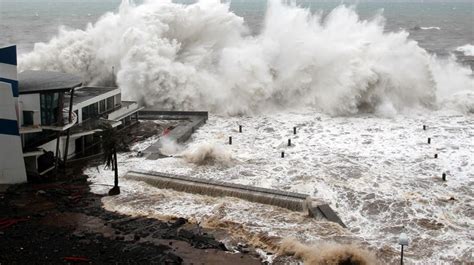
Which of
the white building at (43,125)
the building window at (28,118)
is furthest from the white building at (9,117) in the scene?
the building window at (28,118)

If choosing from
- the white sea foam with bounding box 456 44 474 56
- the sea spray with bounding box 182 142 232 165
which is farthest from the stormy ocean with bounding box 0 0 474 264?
the white sea foam with bounding box 456 44 474 56

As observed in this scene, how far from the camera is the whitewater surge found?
131 feet

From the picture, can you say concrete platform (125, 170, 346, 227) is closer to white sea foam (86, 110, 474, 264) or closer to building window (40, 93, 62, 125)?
white sea foam (86, 110, 474, 264)

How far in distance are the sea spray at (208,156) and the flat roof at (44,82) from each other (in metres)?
6.44

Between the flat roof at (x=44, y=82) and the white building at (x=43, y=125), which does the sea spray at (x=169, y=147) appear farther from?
the flat roof at (x=44, y=82)

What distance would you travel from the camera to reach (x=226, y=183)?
22.3 metres

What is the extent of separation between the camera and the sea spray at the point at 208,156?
87.0 feet

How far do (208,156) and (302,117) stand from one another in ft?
40.1

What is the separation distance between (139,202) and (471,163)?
16.4 m

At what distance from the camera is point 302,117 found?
3725 cm

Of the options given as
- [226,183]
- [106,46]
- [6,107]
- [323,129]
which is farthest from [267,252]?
[106,46]

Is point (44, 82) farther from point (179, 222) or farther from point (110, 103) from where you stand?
point (179, 222)

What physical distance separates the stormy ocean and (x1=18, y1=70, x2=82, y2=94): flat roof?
4.36m

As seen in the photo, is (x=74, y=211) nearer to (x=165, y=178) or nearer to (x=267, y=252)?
(x=165, y=178)
